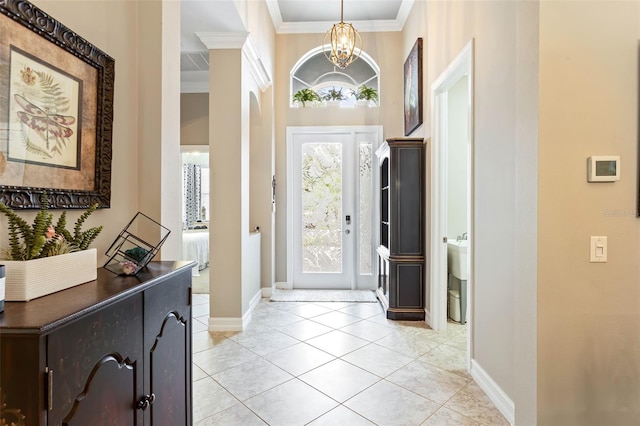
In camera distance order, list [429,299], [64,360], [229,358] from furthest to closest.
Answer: [429,299]
[229,358]
[64,360]

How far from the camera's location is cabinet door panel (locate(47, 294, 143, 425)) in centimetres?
82

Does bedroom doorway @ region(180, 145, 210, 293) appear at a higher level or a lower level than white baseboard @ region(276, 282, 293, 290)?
higher

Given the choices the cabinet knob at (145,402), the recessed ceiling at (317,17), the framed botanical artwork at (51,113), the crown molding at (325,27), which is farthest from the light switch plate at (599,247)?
the crown molding at (325,27)

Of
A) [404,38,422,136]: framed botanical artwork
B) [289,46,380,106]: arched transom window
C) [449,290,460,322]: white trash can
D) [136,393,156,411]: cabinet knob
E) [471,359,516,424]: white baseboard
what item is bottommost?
[471,359,516,424]: white baseboard

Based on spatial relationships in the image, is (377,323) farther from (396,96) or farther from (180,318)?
(396,96)

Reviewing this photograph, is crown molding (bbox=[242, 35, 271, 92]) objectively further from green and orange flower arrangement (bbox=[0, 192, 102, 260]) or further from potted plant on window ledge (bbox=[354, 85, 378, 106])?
green and orange flower arrangement (bbox=[0, 192, 102, 260])

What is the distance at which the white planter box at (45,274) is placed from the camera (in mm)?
921

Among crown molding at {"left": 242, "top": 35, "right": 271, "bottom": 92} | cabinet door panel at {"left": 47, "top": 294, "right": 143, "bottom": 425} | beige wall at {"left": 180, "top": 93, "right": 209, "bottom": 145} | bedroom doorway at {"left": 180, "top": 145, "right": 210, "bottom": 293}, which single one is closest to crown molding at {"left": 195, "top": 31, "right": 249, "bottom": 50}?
crown molding at {"left": 242, "top": 35, "right": 271, "bottom": 92}

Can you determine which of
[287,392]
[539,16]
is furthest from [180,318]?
[539,16]

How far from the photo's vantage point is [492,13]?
221cm

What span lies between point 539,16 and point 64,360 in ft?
7.17

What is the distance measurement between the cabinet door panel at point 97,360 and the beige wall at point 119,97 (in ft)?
1.73

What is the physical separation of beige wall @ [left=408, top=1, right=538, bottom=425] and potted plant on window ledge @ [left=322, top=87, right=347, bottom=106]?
2.33 metres

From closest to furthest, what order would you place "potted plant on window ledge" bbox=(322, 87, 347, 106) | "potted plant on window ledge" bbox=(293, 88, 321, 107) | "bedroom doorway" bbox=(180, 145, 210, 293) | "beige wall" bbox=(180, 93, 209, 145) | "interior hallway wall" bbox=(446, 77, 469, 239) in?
"interior hallway wall" bbox=(446, 77, 469, 239)
"potted plant on window ledge" bbox=(293, 88, 321, 107)
"potted plant on window ledge" bbox=(322, 87, 347, 106)
"beige wall" bbox=(180, 93, 209, 145)
"bedroom doorway" bbox=(180, 145, 210, 293)
